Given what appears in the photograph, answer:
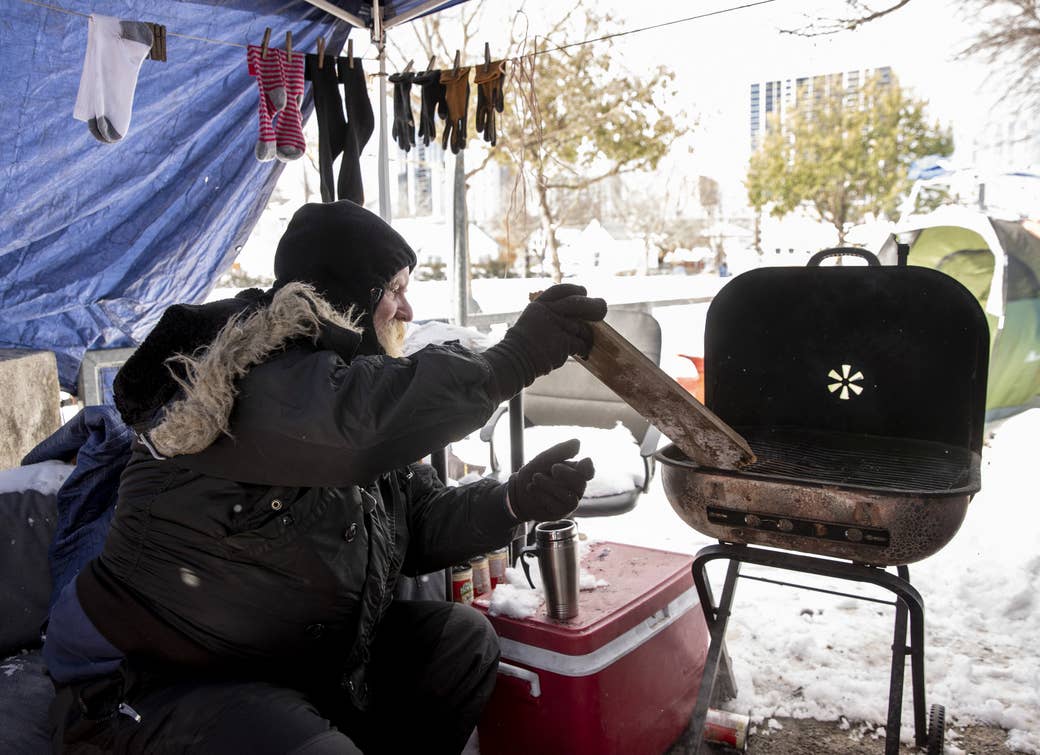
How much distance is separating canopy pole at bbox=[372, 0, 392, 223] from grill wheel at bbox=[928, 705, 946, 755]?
11.2 ft

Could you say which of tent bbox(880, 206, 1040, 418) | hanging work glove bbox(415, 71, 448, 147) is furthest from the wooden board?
tent bbox(880, 206, 1040, 418)

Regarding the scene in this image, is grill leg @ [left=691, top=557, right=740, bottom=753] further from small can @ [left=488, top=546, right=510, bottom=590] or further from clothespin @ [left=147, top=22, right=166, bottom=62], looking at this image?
clothespin @ [left=147, top=22, right=166, bottom=62]

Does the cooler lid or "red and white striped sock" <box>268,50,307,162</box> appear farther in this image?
"red and white striped sock" <box>268,50,307,162</box>

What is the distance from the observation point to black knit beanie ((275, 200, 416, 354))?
2.00m

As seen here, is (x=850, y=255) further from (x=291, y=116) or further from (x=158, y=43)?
(x=158, y=43)

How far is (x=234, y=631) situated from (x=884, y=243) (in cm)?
765

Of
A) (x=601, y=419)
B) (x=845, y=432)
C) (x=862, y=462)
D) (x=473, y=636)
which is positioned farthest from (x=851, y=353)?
(x=601, y=419)

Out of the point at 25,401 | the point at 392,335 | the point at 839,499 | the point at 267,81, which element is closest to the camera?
the point at 839,499

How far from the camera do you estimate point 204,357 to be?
1630mm

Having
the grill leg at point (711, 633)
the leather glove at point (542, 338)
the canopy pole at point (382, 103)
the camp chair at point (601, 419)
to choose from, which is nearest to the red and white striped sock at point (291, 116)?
the canopy pole at point (382, 103)

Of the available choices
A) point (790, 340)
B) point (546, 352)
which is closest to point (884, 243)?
point (790, 340)

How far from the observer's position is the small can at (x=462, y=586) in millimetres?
2572

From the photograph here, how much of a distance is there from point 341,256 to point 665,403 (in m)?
0.95

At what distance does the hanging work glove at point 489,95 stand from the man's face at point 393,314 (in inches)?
90.3
